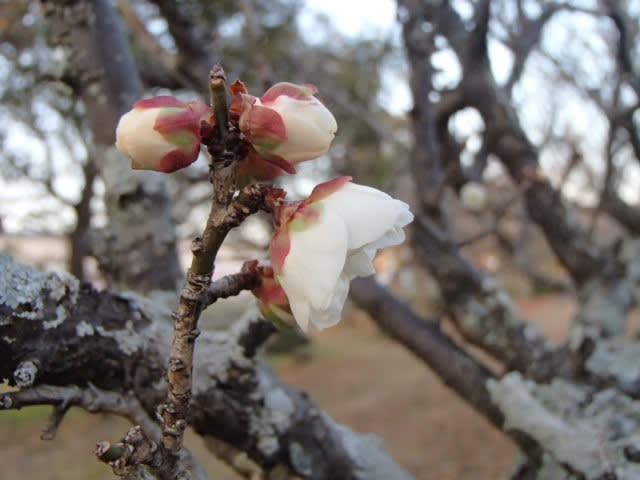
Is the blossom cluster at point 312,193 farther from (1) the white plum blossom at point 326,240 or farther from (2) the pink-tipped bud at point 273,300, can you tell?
(2) the pink-tipped bud at point 273,300

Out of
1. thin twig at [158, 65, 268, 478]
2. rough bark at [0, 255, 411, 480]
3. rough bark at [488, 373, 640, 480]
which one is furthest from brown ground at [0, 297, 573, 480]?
thin twig at [158, 65, 268, 478]

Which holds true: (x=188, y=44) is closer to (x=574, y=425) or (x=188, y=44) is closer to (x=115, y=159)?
(x=115, y=159)

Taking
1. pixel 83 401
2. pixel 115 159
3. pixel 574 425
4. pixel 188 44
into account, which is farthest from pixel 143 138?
pixel 188 44

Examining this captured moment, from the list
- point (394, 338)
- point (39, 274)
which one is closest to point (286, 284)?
point (39, 274)

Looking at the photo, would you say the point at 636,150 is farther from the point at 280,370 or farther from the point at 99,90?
the point at 280,370

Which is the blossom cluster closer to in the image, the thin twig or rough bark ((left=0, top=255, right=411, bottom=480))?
the thin twig

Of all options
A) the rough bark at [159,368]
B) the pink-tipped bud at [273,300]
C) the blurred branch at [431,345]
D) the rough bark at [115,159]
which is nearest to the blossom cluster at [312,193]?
the pink-tipped bud at [273,300]
